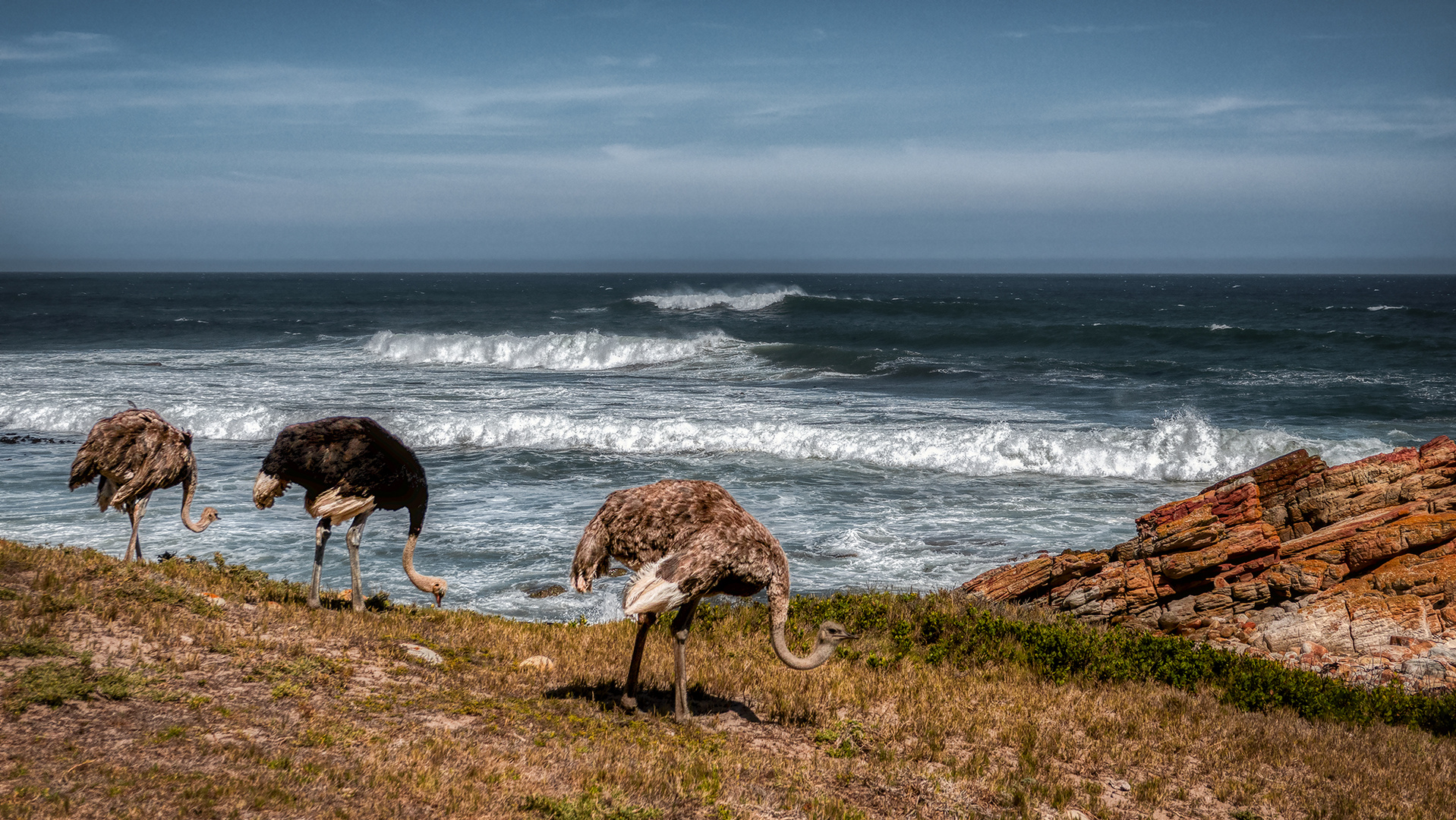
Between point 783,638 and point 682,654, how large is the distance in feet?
3.44

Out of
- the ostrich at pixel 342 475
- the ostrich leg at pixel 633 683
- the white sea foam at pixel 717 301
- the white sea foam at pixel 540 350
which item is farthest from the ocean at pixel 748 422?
the white sea foam at pixel 717 301

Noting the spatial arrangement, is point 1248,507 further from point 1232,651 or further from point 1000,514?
point 1000,514

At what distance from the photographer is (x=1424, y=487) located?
1419 centimetres

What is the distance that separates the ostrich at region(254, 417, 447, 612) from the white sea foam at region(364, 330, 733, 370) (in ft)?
136

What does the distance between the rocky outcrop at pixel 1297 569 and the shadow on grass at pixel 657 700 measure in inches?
221

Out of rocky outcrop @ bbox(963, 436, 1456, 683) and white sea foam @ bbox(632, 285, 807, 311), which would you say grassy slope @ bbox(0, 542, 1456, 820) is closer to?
rocky outcrop @ bbox(963, 436, 1456, 683)

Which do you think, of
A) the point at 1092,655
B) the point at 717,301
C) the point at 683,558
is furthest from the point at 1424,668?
the point at 717,301

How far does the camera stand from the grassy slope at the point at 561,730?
6457 millimetres

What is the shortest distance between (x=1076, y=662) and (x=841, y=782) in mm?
4530

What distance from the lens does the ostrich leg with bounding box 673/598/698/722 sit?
834 cm

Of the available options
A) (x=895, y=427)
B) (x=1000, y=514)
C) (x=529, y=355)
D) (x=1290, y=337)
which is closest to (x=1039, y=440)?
(x=895, y=427)

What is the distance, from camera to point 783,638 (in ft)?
26.1

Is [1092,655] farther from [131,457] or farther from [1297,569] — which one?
[131,457]

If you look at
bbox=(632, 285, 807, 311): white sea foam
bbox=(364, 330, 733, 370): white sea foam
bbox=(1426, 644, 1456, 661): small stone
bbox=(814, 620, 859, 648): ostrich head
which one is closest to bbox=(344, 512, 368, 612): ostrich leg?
bbox=(814, 620, 859, 648): ostrich head
